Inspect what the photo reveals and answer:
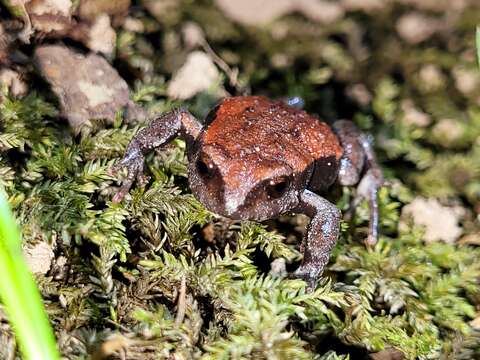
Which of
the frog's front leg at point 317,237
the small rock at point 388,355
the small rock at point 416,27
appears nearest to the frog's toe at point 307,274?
the frog's front leg at point 317,237

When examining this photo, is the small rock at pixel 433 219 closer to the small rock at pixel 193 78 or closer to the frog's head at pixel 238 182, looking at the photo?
the frog's head at pixel 238 182

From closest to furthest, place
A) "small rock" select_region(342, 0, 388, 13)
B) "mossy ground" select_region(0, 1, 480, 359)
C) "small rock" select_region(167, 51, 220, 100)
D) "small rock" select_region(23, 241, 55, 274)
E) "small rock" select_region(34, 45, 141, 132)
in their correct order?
"mossy ground" select_region(0, 1, 480, 359) < "small rock" select_region(23, 241, 55, 274) < "small rock" select_region(34, 45, 141, 132) < "small rock" select_region(167, 51, 220, 100) < "small rock" select_region(342, 0, 388, 13)

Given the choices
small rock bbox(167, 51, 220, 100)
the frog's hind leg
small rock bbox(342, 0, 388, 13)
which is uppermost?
small rock bbox(167, 51, 220, 100)

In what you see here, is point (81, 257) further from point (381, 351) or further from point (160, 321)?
point (381, 351)

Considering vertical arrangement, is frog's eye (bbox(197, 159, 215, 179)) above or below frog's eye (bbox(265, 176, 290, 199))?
above

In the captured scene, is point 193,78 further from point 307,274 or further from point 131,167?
point 307,274

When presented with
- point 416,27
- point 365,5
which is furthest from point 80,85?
point 416,27

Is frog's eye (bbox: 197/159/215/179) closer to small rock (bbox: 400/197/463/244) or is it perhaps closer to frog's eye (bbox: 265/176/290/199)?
frog's eye (bbox: 265/176/290/199)

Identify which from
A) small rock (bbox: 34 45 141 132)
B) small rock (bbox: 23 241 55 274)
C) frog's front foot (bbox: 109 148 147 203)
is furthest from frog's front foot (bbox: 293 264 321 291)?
small rock (bbox: 34 45 141 132)
